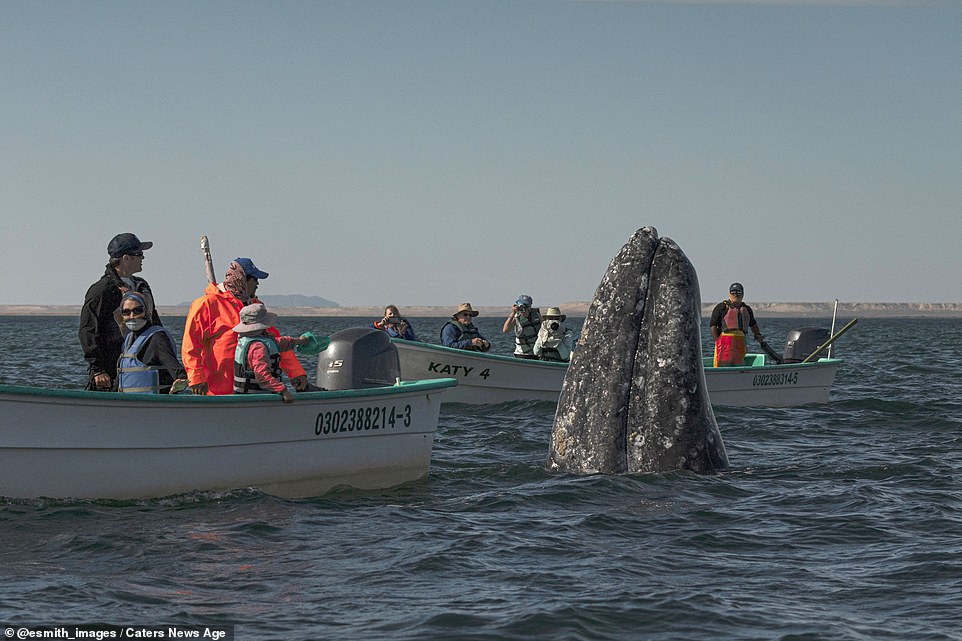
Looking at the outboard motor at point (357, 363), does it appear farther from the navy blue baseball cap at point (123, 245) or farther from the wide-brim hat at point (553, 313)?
the wide-brim hat at point (553, 313)

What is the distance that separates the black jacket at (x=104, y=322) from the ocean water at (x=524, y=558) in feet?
4.22

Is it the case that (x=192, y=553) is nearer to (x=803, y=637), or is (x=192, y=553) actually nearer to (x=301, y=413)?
(x=301, y=413)

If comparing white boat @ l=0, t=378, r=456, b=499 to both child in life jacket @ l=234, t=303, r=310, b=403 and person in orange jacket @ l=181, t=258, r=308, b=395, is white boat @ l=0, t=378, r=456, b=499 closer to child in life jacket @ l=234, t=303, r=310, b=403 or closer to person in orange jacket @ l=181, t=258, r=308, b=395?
child in life jacket @ l=234, t=303, r=310, b=403

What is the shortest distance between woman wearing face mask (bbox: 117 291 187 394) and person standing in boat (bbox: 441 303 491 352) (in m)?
10.8

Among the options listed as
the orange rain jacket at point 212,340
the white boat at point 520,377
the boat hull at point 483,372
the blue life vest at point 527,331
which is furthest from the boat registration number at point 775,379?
the orange rain jacket at point 212,340

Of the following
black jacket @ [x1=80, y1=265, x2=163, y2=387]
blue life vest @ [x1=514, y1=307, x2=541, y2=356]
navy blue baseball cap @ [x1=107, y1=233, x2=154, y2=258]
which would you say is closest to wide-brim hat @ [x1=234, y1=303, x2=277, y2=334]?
black jacket @ [x1=80, y1=265, x2=163, y2=387]

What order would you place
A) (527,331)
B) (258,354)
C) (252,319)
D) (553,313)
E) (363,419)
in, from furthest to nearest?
1. (527,331)
2. (553,313)
3. (363,419)
4. (258,354)
5. (252,319)

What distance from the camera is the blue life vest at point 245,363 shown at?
1040 cm

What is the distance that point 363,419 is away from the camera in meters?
11.4

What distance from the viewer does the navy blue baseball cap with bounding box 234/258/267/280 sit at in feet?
34.2

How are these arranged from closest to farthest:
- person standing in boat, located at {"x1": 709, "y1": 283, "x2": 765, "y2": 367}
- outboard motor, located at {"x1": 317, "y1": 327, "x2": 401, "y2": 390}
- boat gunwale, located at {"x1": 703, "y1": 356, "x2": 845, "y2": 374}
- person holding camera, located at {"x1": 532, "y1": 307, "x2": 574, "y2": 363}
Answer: outboard motor, located at {"x1": 317, "y1": 327, "x2": 401, "y2": 390}, person standing in boat, located at {"x1": 709, "y1": 283, "x2": 765, "y2": 367}, boat gunwale, located at {"x1": 703, "y1": 356, "x2": 845, "y2": 374}, person holding camera, located at {"x1": 532, "y1": 307, "x2": 574, "y2": 363}

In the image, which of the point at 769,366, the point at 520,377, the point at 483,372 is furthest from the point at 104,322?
the point at 769,366

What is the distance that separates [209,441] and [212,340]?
0.90 metres

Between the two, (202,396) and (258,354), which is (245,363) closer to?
(258,354)
